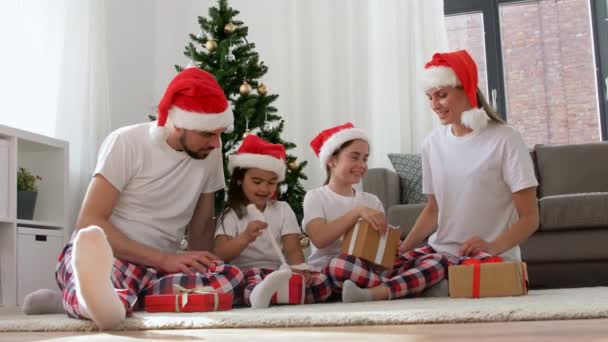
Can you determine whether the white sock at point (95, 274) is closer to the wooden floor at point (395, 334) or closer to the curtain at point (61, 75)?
the wooden floor at point (395, 334)

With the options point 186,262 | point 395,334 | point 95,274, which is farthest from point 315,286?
point 395,334

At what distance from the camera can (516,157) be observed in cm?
214

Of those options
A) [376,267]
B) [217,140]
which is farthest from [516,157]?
[217,140]

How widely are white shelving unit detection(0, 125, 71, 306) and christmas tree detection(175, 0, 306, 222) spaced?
2.23ft

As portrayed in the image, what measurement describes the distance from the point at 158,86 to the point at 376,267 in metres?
2.84

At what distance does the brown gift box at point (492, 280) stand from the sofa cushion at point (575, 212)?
1.22 meters

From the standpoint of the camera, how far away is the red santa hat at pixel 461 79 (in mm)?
2186

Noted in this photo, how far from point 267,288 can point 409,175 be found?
214 cm

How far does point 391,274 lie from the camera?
2.22 metres

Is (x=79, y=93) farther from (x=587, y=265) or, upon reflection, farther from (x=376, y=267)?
(x=587, y=265)

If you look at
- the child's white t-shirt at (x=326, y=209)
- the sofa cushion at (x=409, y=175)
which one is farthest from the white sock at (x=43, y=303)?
the sofa cushion at (x=409, y=175)

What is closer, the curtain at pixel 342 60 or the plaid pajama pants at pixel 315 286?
the plaid pajama pants at pixel 315 286

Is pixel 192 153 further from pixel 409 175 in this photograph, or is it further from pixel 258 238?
pixel 409 175

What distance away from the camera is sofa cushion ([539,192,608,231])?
121 inches
